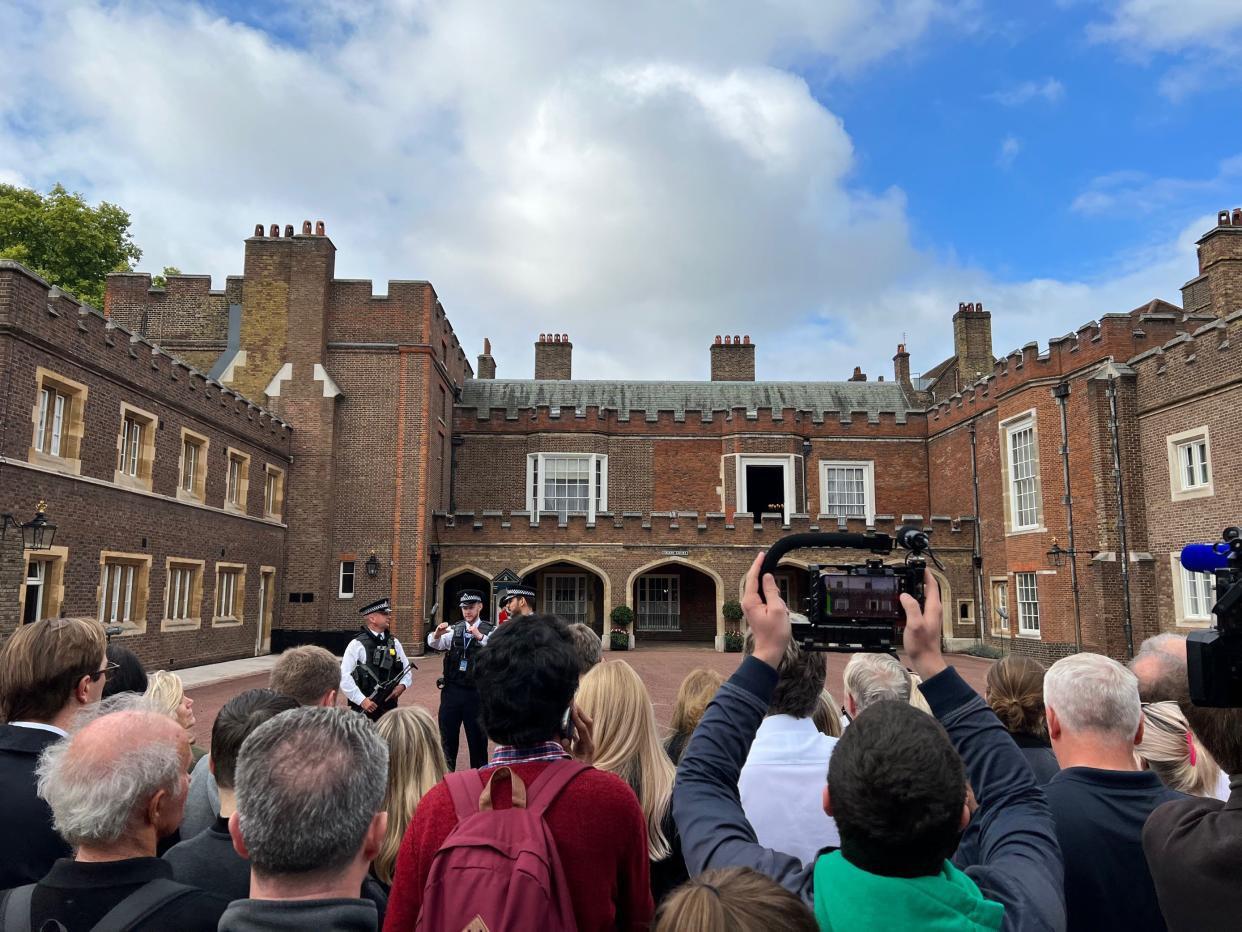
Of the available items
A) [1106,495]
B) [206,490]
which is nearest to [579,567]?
[206,490]

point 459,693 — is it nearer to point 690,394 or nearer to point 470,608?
point 470,608

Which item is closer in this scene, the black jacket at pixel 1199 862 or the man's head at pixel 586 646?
the black jacket at pixel 1199 862

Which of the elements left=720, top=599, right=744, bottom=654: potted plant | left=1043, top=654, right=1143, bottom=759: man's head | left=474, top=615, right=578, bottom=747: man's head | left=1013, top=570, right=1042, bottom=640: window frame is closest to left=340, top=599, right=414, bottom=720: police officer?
left=474, top=615, right=578, bottom=747: man's head

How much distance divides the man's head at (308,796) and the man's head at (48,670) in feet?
4.91

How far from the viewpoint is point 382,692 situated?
20.6 feet

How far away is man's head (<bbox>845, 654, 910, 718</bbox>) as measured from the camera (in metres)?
3.21

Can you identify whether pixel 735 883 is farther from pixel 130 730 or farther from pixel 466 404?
pixel 466 404

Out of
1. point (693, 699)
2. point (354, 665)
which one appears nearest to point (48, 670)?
point (693, 699)

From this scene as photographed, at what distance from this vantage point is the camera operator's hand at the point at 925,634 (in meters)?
1.91

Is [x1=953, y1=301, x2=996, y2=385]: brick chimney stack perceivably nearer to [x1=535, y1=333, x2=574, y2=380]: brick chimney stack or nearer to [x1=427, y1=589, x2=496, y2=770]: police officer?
[x1=535, y1=333, x2=574, y2=380]: brick chimney stack

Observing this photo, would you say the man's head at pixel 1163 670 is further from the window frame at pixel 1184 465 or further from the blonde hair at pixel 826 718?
the window frame at pixel 1184 465

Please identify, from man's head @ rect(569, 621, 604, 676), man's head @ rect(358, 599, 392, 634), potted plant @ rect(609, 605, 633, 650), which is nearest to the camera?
man's head @ rect(569, 621, 604, 676)

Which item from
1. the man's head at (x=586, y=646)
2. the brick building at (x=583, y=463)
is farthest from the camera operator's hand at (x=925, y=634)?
the brick building at (x=583, y=463)

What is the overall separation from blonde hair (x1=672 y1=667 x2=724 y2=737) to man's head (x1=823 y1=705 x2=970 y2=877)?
6.54 feet
